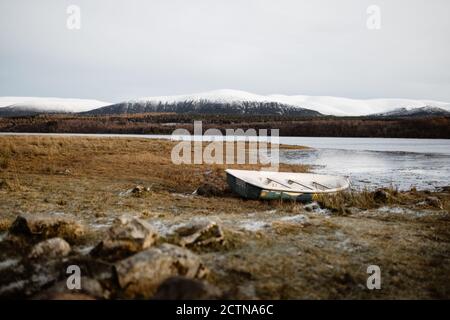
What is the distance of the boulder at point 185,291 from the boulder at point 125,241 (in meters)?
1.52

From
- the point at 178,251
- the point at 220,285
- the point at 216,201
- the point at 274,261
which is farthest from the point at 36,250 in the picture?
the point at 216,201

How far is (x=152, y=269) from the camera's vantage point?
4.84 meters

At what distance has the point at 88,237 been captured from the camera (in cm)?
702

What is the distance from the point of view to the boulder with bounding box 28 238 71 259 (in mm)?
5820

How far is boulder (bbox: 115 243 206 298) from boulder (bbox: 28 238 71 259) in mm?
1647

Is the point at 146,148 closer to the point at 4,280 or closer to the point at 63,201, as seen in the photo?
the point at 63,201

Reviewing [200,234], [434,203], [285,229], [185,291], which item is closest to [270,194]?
[285,229]

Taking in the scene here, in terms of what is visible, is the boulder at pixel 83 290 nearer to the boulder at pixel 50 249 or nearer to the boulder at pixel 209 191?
the boulder at pixel 50 249

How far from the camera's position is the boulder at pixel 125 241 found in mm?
5668

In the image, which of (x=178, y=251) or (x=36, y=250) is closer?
(x=178, y=251)

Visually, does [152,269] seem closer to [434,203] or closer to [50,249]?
[50,249]

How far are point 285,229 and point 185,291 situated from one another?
14.4 feet

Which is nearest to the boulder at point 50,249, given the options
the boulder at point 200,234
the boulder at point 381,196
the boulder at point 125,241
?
the boulder at point 125,241
